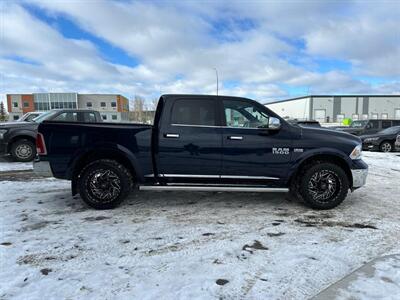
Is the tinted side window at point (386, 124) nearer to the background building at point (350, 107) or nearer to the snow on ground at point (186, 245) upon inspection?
the snow on ground at point (186, 245)

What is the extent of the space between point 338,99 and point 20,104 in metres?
85.5

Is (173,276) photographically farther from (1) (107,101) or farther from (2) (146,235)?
(1) (107,101)

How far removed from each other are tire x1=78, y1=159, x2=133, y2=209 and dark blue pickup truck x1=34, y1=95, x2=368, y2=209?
0.02m

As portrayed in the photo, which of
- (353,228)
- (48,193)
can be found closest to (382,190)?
(353,228)

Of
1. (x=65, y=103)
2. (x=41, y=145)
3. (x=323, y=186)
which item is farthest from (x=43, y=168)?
(x=65, y=103)

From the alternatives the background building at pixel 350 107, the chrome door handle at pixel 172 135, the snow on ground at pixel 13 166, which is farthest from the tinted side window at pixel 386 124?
the background building at pixel 350 107

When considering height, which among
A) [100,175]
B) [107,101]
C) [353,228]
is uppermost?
[107,101]

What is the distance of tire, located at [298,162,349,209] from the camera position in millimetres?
5008

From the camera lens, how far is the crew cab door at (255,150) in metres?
4.97

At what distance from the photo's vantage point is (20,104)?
82.1 metres

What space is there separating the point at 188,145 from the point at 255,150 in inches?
42.3

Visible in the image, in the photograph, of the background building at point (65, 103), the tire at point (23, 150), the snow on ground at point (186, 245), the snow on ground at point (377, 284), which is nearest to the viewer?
the snow on ground at point (377, 284)

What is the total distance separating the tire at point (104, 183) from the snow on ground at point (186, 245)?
0.68 feet

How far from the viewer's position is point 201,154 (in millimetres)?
4953
